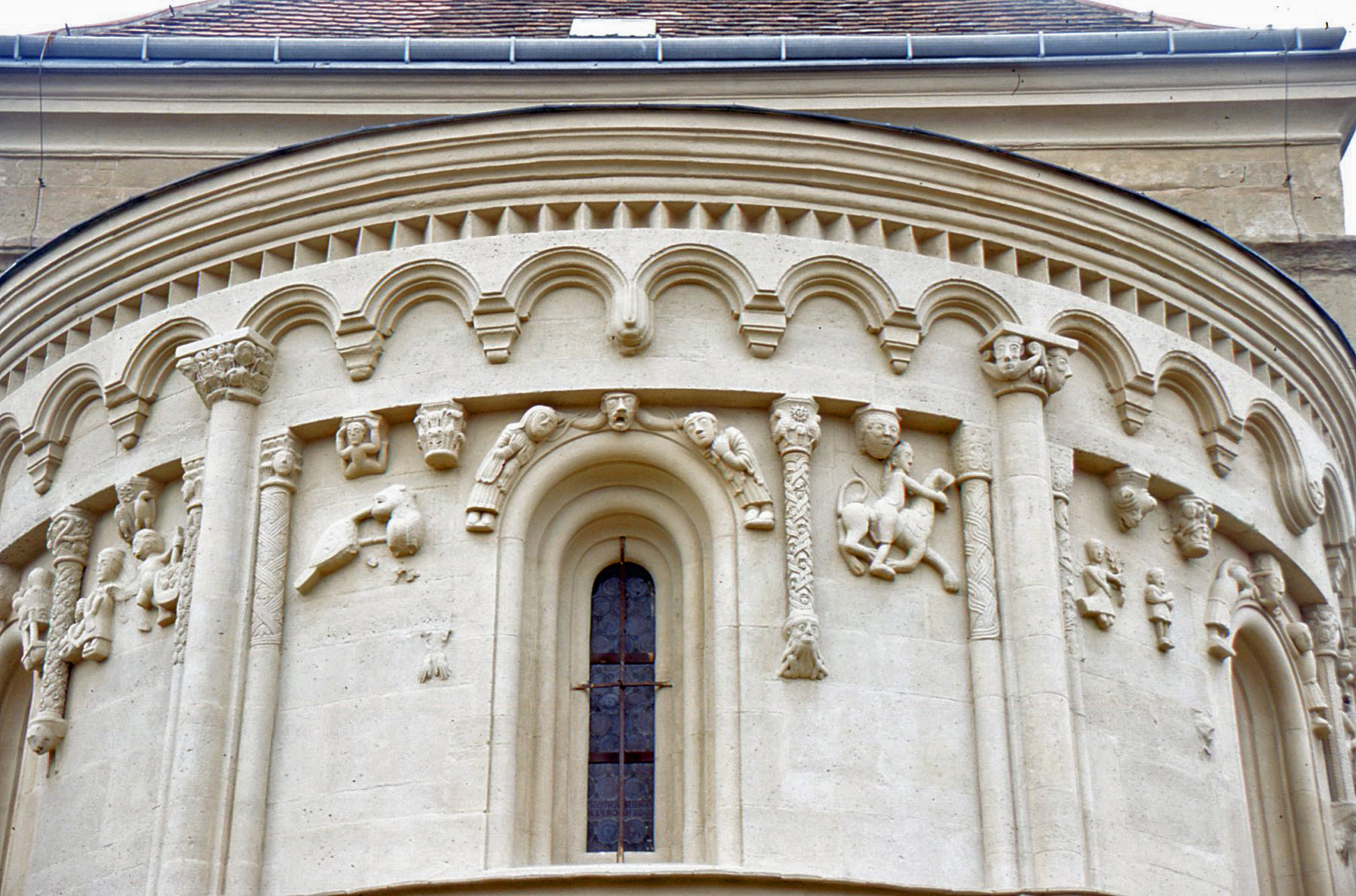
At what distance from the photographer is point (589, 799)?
43.1 ft

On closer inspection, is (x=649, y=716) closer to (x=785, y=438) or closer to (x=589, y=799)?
(x=589, y=799)

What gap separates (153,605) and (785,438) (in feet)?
14.1

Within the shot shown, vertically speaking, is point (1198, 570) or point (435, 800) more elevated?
point (1198, 570)

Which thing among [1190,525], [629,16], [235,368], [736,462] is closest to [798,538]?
[736,462]

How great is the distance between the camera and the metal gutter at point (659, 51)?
2019 cm

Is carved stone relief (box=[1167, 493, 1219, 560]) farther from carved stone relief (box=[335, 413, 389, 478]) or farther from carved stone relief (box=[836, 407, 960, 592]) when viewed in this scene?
carved stone relief (box=[335, 413, 389, 478])

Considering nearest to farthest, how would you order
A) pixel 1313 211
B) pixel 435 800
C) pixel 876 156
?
pixel 435 800 → pixel 876 156 → pixel 1313 211

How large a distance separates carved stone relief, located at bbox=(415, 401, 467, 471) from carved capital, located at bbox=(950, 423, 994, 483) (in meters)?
3.19

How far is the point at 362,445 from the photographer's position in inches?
542

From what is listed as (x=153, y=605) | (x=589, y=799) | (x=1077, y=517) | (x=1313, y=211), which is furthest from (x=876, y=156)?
(x=1313, y=211)

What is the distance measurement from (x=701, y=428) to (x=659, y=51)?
24.9 feet

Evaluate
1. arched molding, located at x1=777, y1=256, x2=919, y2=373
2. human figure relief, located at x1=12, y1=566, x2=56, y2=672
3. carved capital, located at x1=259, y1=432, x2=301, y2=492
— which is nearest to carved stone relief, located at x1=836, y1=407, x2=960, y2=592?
arched molding, located at x1=777, y1=256, x2=919, y2=373

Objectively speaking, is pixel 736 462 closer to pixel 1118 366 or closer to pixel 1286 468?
pixel 1118 366

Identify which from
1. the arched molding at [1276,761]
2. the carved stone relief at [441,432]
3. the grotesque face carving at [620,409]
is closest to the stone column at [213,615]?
the carved stone relief at [441,432]
